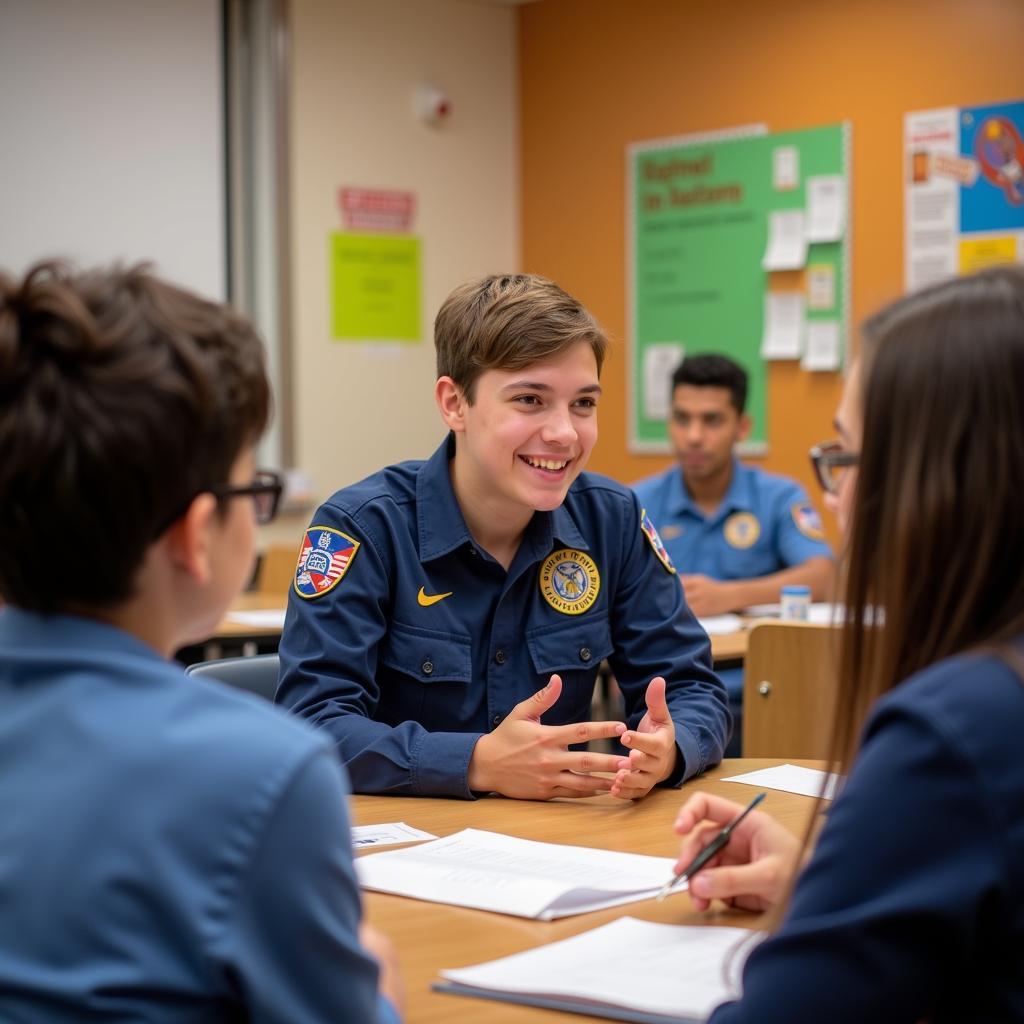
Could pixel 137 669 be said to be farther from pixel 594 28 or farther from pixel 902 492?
pixel 594 28

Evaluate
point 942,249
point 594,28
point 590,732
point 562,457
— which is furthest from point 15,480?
point 594,28

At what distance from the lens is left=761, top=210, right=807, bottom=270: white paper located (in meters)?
5.22

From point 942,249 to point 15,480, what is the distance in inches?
175

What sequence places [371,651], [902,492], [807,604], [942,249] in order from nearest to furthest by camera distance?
[902,492], [371,651], [807,604], [942,249]


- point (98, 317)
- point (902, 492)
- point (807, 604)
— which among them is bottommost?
point (807, 604)

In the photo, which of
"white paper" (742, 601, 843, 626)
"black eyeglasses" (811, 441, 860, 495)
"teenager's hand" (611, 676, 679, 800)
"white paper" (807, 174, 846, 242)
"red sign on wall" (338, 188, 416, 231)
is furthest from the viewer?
"red sign on wall" (338, 188, 416, 231)

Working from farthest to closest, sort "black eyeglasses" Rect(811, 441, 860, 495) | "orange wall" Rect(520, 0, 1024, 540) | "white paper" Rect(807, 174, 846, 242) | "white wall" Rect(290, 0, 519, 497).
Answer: "white wall" Rect(290, 0, 519, 497) → "white paper" Rect(807, 174, 846, 242) → "orange wall" Rect(520, 0, 1024, 540) → "black eyeglasses" Rect(811, 441, 860, 495)

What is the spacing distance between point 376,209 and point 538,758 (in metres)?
4.29

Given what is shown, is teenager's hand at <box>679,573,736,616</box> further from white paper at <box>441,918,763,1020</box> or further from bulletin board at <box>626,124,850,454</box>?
white paper at <box>441,918,763,1020</box>

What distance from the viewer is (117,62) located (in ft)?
16.6

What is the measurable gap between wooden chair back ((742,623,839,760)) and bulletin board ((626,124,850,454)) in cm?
254

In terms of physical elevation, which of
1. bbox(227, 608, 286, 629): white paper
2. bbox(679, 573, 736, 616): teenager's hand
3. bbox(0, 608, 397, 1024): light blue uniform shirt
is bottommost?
bbox(227, 608, 286, 629): white paper

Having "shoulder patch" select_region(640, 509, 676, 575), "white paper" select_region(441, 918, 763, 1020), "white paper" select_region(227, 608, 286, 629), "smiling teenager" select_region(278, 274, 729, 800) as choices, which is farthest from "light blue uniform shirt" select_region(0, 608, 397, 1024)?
"white paper" select_region(227, 608, 286, 629)

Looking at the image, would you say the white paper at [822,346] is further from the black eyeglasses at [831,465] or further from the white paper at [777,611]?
the black eyeglasses at [831,465]
